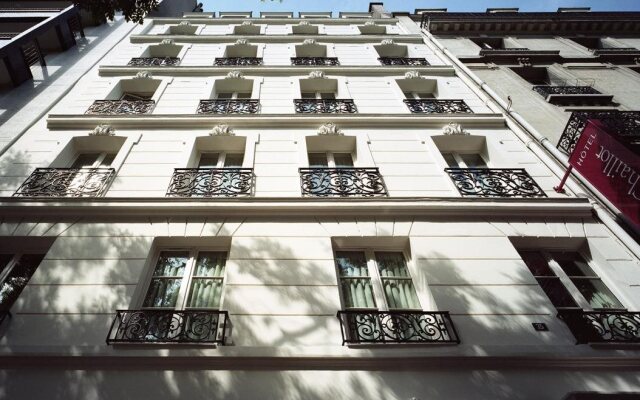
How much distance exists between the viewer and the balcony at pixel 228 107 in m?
8.59

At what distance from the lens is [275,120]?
806 centimetres

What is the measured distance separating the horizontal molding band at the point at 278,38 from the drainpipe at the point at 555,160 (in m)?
4.14

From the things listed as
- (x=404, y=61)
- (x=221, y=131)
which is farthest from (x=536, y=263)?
(x=404, y=61)

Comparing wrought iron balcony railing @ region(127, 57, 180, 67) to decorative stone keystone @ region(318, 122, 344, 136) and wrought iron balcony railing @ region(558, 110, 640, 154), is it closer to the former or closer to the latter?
decorative stone keystone @ region(318, 122, 344, 136)

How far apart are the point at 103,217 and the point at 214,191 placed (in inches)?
73.4

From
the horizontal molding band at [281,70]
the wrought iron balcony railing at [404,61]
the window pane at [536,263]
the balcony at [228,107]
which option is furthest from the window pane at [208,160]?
the wrought iron balcony railing at [404,61]

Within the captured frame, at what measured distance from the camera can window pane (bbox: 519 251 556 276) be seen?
5434 mm

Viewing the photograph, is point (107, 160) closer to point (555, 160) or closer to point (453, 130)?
point (453, 130)

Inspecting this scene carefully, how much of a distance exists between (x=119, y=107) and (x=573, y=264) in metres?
10.4

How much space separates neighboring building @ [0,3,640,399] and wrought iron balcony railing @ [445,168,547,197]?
38 mm

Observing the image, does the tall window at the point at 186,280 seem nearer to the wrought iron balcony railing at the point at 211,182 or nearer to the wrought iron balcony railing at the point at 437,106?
the wrought iron balcony railing at the point at 211,182

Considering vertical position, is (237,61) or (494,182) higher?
(237,61)

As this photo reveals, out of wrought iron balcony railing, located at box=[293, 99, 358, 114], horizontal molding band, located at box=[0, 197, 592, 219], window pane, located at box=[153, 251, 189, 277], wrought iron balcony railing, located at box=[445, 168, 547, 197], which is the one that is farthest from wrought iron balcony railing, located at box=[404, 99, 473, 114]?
window pane, located at box=[153, 251, 189, 277]

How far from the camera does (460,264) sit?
5203mm
